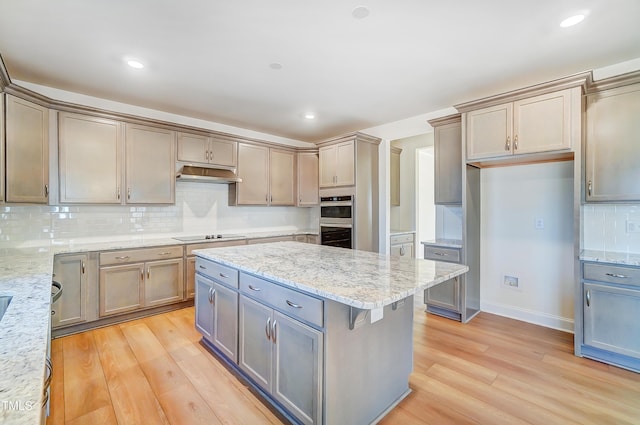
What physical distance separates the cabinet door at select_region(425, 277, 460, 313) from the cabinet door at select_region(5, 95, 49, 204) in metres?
4.30

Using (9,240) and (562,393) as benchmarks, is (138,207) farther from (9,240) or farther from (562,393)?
(562,393)

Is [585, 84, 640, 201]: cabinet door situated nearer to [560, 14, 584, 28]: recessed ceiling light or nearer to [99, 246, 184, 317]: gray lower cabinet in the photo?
[560, 14, 584, 28]: recessed ceiling light

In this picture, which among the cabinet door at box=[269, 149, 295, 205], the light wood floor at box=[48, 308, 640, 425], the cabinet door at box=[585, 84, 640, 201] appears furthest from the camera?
the cabinet door at box=[269, 149, 295, 205]

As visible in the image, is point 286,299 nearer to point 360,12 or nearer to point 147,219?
point 360,12

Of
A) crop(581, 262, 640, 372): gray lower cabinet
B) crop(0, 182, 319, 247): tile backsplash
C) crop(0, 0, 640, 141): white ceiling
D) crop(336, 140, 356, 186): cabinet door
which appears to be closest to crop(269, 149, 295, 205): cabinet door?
crop(0, 182, 319, 247): tile backsplash

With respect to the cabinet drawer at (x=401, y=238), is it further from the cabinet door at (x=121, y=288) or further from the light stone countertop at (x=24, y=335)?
the light stone countertop at (x=24, y=335)

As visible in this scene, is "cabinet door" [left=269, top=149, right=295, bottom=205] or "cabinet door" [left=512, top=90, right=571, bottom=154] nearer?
"cabinet door" [left=512, top=90, right=571, bottom=154]

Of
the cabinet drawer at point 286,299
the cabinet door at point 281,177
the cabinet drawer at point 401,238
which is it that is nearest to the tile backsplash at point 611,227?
the cabinet drawer at point 401,238

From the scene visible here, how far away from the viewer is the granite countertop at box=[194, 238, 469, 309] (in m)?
1.39

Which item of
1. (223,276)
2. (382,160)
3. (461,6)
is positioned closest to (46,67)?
(223,276)

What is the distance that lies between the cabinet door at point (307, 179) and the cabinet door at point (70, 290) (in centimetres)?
310

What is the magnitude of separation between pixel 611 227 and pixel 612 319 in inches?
35.2

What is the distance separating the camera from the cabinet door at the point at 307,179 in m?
5.13

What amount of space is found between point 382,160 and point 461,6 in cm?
279
